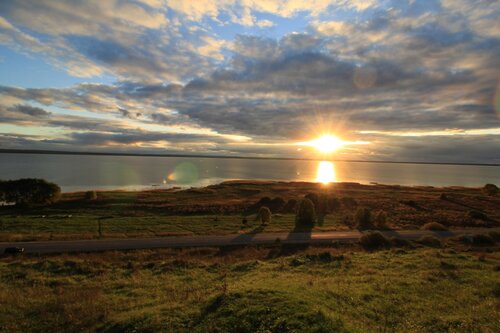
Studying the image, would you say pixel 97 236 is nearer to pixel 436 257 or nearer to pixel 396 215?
pixel 436 257

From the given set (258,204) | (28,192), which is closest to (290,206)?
(258,204)

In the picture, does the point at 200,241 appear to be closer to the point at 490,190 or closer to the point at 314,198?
the point at 314,198

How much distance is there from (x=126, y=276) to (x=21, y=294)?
5887mm

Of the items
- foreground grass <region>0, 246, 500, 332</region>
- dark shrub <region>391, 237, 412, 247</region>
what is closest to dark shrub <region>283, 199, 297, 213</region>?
dark shrub <region>391, 237, 412, 247</region>

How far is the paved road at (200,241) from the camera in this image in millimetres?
29469

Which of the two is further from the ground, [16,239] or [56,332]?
[56,332]

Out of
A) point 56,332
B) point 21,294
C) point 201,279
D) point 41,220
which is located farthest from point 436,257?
point 41,220

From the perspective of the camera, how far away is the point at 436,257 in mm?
24203

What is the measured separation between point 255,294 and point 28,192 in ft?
206

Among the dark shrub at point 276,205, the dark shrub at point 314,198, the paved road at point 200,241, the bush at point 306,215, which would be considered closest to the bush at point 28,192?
the paved road at point 200,241

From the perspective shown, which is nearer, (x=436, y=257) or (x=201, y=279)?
(x=201, y=279)

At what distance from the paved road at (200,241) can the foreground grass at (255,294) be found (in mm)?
3753

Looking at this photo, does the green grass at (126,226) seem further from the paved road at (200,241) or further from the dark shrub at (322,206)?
the dark shrub at (322,206)

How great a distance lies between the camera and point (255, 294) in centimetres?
1321
